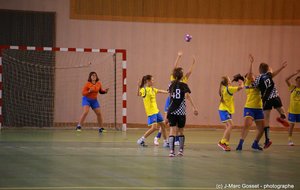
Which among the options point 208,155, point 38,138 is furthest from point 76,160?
point 38,138

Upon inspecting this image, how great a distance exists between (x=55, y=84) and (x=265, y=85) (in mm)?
10551

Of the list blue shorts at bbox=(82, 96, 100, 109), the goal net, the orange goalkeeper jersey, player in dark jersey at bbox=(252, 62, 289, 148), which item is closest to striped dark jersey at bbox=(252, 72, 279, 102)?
player in dark jersey at bbox=(252, 62, 289, 148)

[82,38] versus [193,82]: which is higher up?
[82,38]

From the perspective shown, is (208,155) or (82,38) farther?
(82,38)

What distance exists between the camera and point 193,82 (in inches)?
973

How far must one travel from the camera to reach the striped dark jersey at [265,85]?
1505 cm

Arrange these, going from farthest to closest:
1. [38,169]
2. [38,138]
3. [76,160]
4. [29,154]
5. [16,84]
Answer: [16,84]
[38,138]
[29,154]
[76,160]
[38,169]

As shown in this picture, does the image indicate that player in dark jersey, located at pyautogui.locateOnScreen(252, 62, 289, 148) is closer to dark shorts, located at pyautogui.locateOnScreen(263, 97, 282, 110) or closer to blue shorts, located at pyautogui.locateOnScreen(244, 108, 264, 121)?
dark shorts, located at pyautogui.locateOnScreen(263, 97, 282, 110)

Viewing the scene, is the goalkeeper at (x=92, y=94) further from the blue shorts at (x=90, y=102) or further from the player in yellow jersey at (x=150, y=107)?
the player in yellow jersey at (x=150, y=107)

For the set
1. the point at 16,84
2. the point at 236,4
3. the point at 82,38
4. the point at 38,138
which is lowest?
the point at 38,138

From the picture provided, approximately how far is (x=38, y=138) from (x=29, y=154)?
4.36m

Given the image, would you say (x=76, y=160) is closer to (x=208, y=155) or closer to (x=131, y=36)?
(x=208, y=155)

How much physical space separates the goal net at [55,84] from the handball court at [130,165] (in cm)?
426

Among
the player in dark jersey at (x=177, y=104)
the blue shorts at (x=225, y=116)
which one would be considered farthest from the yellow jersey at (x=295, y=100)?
the player in dark jersey at (x=177, y=104)
